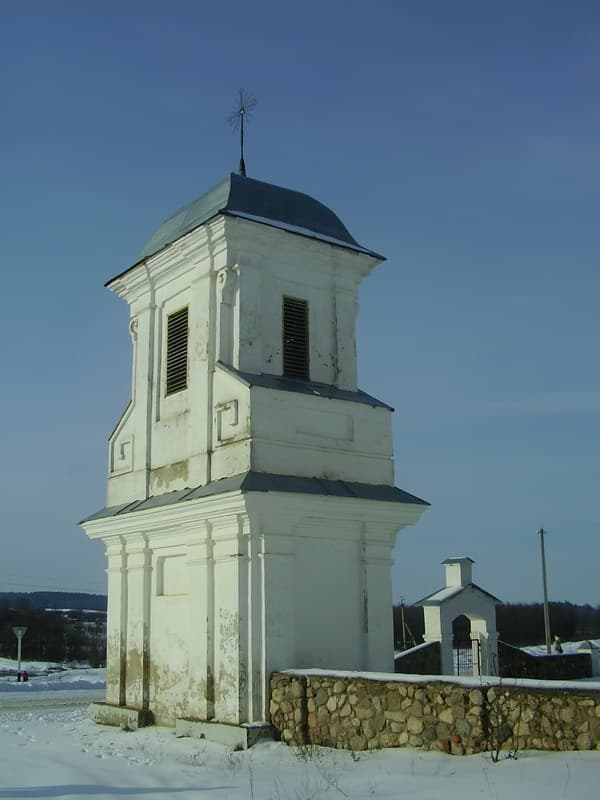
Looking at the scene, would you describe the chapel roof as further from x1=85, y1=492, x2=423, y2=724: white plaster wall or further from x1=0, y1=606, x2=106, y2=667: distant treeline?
x1=0, y1=606, x2=106, y2=667: distant treeline

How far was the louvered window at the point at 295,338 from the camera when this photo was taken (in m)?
14.1

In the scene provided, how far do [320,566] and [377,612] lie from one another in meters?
1.21

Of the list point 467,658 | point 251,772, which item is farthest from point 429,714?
point 467,658

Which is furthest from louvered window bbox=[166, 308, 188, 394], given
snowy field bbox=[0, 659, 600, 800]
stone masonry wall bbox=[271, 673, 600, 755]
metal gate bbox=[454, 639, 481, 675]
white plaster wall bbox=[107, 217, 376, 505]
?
metal gate bbox=[454, 639, 481, 675]

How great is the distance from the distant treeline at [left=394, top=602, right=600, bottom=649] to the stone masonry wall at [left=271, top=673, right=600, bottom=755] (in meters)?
55.7

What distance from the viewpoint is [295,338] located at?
1428 cm

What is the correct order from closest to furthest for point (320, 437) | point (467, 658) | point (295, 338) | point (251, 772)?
point (251, 772) → point (320, 437) → point (295, 338) → point (467, 658)

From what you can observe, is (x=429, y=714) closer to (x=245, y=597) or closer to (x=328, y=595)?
(x=245, y=597)

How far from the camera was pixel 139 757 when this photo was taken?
36.9 ft

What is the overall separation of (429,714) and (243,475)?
4.21 m

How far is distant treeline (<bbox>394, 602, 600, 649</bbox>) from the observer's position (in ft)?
241

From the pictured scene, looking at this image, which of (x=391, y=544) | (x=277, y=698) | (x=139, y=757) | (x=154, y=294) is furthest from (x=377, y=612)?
(x=154, y=294)

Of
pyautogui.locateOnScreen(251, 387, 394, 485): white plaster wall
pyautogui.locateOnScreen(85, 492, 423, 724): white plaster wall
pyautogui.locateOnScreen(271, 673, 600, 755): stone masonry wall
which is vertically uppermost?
pyautogui.locateOnScreen(251, 387, 394, 485): white plaster wall

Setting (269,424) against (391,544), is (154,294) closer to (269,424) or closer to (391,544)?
(269,424)
